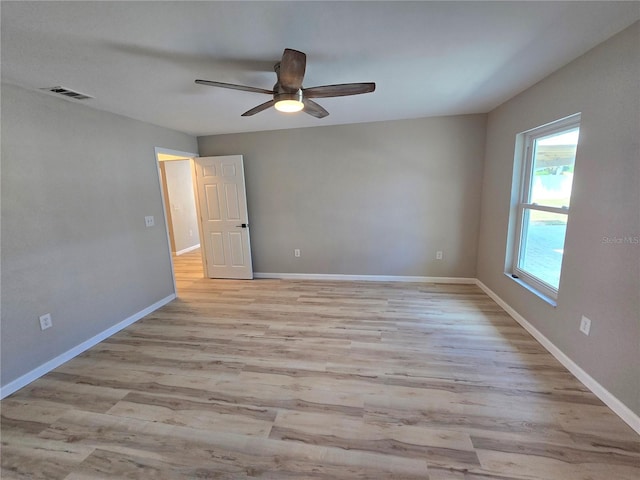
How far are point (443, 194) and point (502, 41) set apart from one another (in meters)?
2.32

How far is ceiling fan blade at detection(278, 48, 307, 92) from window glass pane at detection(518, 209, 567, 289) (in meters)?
2.46

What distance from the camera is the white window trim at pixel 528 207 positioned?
95.8 inches

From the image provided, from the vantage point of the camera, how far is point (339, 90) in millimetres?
2012

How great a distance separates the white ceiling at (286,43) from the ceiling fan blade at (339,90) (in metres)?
0.21

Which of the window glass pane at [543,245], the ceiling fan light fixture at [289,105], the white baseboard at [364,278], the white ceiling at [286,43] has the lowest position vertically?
the white baseboard at [364,278]

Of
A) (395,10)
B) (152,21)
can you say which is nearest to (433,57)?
(395,10)

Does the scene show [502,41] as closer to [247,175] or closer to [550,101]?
[550,101]

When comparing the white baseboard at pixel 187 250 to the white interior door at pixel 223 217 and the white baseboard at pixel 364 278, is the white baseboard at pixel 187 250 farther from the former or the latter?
the white baseboard at pixel 364 278

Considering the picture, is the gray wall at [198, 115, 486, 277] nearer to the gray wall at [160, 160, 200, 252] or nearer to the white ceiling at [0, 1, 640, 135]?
the white ceiling at [0, 1, 640, 135]

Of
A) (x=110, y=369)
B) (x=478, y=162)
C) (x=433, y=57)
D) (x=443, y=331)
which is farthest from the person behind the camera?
(x=478, y=162)

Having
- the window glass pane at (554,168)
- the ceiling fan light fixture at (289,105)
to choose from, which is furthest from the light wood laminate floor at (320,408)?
the ceiling fan light fixture at (289,105)

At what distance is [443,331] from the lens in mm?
2791

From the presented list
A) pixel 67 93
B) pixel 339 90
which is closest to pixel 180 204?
pixel 67 93

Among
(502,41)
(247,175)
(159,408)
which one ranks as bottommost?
(159,408)
